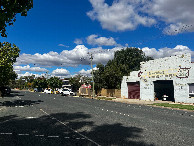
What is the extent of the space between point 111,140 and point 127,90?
29689mm

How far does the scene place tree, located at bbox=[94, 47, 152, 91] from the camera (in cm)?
4238

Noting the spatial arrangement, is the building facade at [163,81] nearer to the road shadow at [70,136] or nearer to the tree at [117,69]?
the tree at [117,69]

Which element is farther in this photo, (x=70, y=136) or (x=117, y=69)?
(x=117, y=69)

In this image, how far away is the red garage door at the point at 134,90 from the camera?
111 ft

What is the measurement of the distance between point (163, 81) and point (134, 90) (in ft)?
19.4

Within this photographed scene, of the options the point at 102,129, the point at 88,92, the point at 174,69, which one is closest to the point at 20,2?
the point at 102,129

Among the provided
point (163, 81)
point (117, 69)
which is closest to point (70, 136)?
point (163, 81)

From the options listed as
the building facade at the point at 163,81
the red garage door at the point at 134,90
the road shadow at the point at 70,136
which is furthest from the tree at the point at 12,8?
the red garage door at the point at 134,90

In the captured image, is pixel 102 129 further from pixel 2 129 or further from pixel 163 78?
pixel 163 78

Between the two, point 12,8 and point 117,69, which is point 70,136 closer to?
point 12,8

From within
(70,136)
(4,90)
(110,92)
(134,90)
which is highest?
(134,90)

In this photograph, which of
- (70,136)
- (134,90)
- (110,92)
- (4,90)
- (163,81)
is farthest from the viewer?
(110,92)

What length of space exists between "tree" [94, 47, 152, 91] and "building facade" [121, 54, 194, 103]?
18.6ft

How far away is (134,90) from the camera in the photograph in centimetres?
3456
